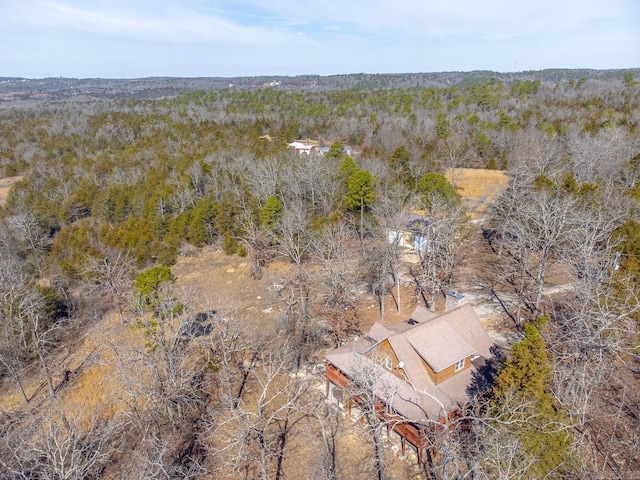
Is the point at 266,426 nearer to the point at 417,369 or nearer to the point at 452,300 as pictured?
the point at 417,369

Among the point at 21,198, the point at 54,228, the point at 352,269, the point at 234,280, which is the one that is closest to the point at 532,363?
the point at 352,269

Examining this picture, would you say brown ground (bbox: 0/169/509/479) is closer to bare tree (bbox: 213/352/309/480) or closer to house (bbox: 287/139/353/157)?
bare tree (bbox: 213/352/309/480)

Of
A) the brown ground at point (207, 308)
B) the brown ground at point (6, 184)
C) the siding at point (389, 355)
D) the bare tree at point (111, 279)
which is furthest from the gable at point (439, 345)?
the brown ground at point (6, 184)

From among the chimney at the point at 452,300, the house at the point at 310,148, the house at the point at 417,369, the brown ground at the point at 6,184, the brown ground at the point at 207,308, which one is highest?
the house at the point at 310,148

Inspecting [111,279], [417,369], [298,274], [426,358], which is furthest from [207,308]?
[426,358]

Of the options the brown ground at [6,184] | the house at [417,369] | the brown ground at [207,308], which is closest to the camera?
the house at [417,369]

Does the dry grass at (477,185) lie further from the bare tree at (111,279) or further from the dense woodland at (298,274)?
the bare tree at (111,279)
